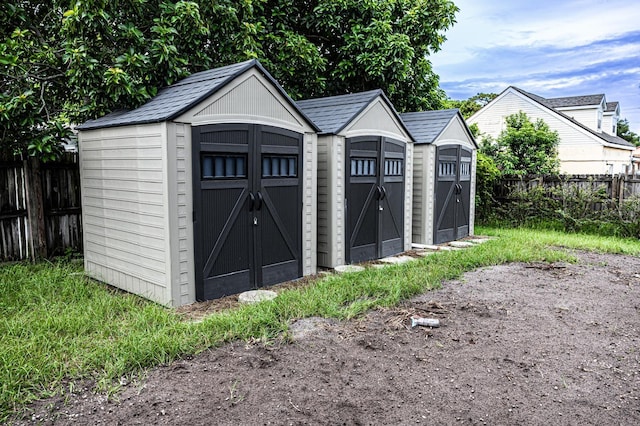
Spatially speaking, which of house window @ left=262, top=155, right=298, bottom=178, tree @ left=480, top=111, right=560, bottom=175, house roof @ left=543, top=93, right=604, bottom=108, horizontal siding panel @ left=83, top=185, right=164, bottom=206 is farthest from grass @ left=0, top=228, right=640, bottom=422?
house roof @ left=543, top=93, right=604, bottom=108

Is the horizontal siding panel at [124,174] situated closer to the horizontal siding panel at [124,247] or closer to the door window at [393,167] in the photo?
the horizontal siding panel at [124,247]

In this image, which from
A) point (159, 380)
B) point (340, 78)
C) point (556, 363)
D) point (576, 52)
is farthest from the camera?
point (576, 52)

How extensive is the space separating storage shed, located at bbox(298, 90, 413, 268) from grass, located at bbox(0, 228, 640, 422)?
0.90m

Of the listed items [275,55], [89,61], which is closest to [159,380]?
[89,61]

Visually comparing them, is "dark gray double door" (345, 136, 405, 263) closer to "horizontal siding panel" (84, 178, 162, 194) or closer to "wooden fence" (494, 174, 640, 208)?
"horizontal siding panel" (84, 178, 162, 194)

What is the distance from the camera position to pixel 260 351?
3607 mm

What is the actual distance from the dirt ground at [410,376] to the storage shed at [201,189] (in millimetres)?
1379

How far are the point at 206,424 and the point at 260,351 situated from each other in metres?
1.00

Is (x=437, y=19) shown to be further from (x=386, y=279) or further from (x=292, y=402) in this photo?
(x=292, y=402)

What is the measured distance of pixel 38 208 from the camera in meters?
6.36

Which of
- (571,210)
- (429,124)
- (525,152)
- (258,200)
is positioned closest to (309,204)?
(258,200)

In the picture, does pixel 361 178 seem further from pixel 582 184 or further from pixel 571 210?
pixel 582 184

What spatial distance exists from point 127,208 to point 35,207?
80.8 inches

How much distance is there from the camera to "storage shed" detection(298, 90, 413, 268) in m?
6.66
